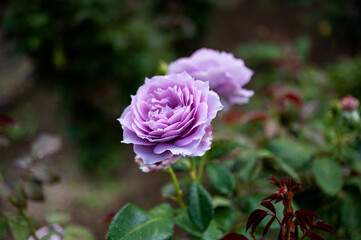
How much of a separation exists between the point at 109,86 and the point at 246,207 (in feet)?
5.90

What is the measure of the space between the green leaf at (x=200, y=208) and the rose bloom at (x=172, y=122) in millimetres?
118

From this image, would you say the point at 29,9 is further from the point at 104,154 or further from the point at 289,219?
the point at 289,219

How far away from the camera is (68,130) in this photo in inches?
93.0

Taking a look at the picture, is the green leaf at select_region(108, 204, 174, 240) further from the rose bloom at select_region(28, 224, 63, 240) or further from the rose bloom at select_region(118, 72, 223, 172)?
the rose bloom at select_region(28, 224, 63, 240)

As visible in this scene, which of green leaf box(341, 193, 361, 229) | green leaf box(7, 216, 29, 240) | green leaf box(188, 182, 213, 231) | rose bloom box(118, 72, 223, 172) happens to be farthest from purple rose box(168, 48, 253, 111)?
green leaf box(7, 216, 29, 240)

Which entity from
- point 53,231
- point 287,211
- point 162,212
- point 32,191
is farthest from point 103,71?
point 287,211

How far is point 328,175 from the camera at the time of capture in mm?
827

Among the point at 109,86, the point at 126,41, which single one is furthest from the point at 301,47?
the point at 109,86

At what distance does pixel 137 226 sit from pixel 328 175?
53cm

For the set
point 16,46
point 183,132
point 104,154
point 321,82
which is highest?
point 16,46

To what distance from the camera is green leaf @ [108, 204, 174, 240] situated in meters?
0.57

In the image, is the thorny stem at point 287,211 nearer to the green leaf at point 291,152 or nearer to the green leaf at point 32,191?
the green leaf at point 291,152

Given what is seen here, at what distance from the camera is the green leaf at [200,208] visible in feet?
2.02

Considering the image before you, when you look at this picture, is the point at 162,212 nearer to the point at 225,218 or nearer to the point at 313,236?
the point at 225,218
